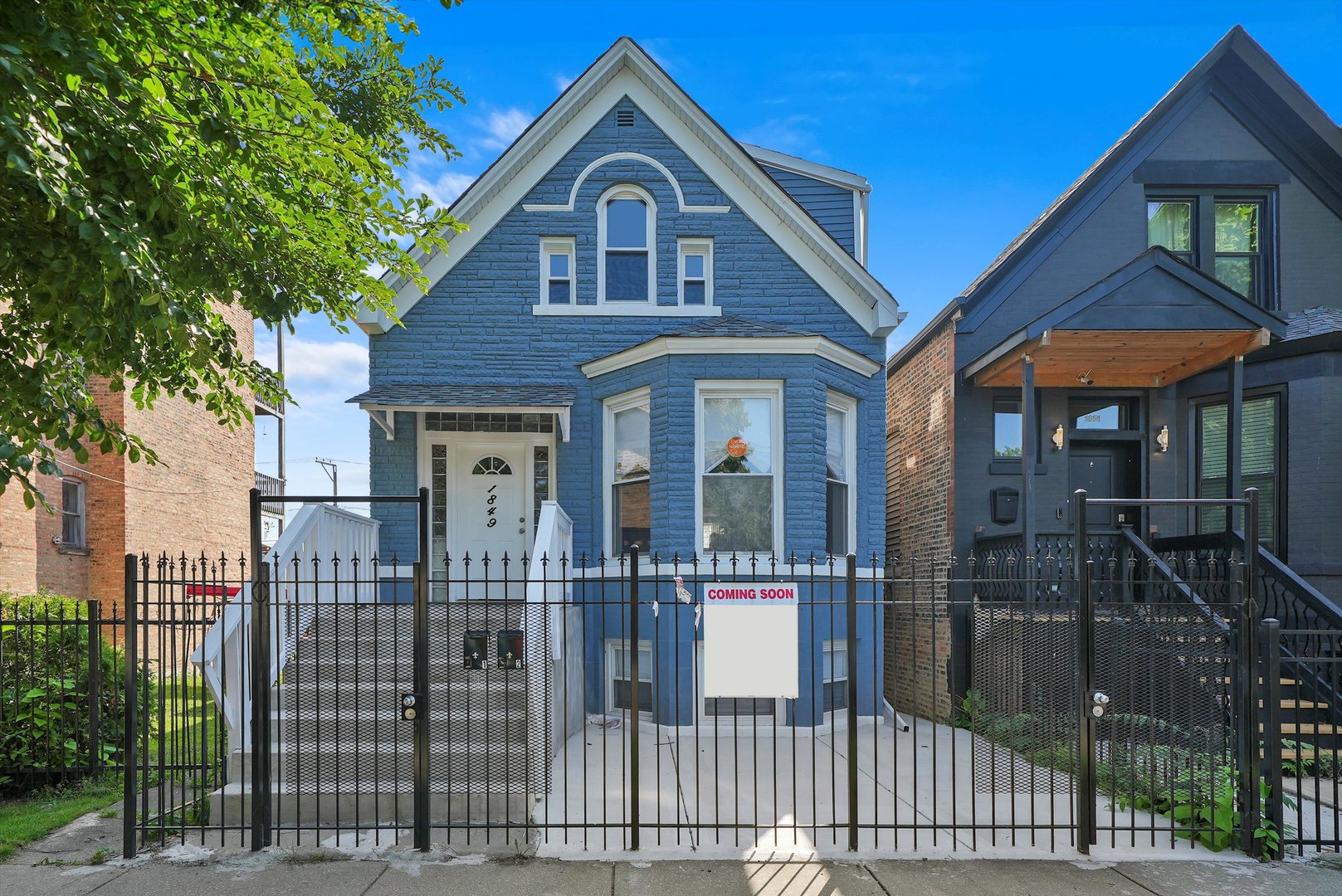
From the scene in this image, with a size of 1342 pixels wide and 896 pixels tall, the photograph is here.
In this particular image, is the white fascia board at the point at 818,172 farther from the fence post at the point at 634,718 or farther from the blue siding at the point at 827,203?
the fence post at the point at 634,718

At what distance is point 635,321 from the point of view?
10.9m

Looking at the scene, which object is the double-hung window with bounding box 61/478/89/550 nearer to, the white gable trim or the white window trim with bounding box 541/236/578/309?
the white window trim with bounding box 541/236/578/309

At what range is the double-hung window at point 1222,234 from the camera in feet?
37.1

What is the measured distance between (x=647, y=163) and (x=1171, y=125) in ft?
24.2

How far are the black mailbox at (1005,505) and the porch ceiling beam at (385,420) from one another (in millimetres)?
8075

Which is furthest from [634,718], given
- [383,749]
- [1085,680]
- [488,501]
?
[488,501]

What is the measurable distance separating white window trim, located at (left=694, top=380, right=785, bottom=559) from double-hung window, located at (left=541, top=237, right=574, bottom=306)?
2455mm

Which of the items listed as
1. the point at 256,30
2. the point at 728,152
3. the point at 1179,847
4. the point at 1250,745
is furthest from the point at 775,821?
the point at 728,152

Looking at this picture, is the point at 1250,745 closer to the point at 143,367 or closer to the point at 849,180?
the point at 143,367

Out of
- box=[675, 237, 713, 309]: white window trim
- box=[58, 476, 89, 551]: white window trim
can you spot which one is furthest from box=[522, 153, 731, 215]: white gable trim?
box=[58, 476, 89, 551]: white window trim

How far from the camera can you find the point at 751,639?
589cm

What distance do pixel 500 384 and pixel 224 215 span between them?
17.2 feet

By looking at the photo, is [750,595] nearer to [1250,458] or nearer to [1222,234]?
[1250,458]

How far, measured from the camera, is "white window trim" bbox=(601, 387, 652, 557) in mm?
10461
